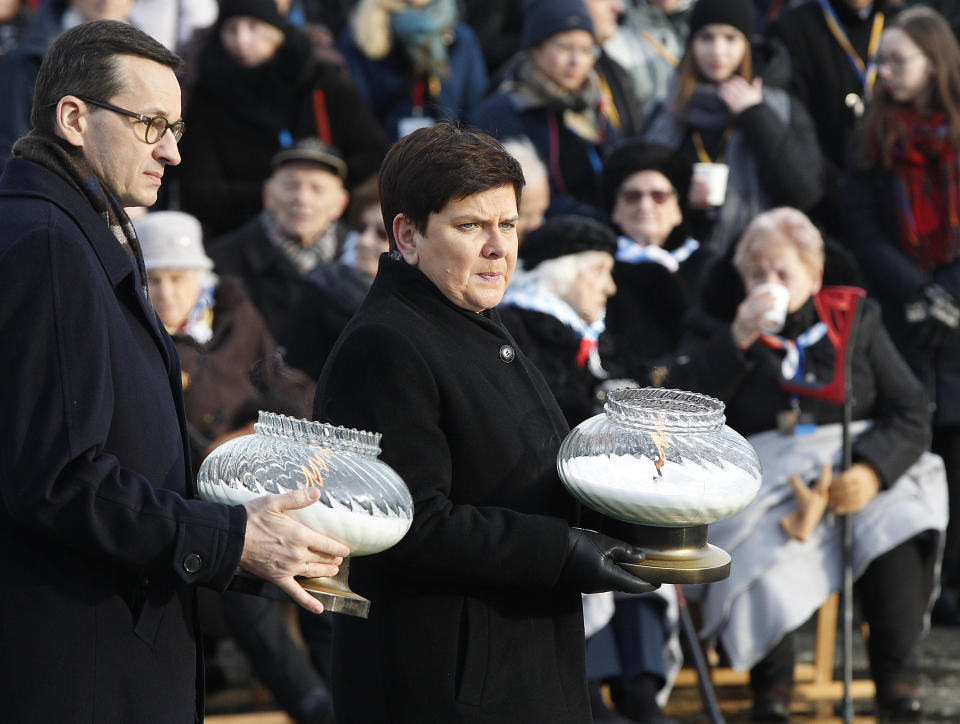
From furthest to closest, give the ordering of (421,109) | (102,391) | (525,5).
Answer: (525,5)
(421,109)
(102,391)

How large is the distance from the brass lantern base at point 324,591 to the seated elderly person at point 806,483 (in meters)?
2.86

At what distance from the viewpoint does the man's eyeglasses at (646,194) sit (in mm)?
5742

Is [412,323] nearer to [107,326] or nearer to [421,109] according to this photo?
[107,326]

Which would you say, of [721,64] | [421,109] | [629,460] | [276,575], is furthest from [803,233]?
[276,575]

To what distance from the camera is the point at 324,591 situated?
211 centimetres

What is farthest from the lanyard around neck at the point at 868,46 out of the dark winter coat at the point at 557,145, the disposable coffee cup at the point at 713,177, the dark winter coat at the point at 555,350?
the dark winter coat at the point at 555,350

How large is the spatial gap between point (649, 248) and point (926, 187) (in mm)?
1296

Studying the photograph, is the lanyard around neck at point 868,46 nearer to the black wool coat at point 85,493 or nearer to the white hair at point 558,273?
the white hair at point 558,273

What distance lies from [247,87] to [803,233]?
2.49 m

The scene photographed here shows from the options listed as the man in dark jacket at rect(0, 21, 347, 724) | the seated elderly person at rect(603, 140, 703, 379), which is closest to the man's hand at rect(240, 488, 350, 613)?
the man in dark jacket at rect(0, 21, 347, 724)

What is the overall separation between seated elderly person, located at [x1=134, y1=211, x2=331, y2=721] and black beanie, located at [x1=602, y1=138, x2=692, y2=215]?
1.58m

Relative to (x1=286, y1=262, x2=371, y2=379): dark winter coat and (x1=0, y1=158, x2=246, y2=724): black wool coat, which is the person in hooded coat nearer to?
(x1=286, y1=262, x2=371, y2=379): dark winter coat

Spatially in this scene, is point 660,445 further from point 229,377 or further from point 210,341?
point 210,341

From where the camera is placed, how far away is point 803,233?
507 cm
